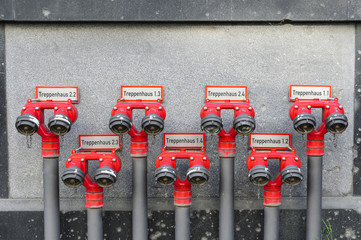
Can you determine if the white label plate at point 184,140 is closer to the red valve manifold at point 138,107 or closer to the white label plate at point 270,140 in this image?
the red valve manifold at point 138,107

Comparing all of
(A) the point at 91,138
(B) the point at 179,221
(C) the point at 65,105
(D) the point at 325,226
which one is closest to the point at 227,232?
(B) the point at 179,221

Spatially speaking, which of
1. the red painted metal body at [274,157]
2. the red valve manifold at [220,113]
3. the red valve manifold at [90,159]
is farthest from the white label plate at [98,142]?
the red painted metal body at [274,157]

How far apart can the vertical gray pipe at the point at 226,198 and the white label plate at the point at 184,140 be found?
0.66ft

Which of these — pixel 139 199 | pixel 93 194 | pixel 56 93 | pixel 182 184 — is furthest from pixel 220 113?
pixel 56 93

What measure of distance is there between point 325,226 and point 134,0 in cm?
171

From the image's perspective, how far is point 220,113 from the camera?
200 centimetres

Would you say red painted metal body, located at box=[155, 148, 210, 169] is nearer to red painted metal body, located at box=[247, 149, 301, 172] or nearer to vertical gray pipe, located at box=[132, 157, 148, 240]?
vertical gray pipe, located at box=[132, 157, 148, 240]

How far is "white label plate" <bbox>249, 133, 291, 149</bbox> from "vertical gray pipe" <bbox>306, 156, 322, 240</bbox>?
0.61ft

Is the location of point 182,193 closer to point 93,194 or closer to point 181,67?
point 93,194

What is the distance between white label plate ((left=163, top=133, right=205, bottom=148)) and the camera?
2170 mm

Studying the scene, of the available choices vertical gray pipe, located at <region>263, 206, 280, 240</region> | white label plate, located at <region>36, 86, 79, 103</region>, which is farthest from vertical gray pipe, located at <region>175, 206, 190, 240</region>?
white label plate, located at <region>36, 86, 79, 103</region>

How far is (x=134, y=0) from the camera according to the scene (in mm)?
2086

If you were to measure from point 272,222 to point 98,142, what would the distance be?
1.06m

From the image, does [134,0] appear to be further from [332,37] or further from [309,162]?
[309,162]
